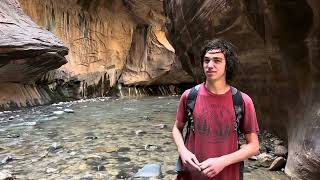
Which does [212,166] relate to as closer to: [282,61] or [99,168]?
[99,168]

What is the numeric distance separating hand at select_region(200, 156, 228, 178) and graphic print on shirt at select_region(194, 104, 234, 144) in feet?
0.42

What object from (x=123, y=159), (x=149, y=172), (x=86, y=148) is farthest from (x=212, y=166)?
(x=86, y=148)

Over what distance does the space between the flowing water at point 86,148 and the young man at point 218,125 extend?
2.15m

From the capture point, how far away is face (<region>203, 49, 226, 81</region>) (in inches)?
90.9

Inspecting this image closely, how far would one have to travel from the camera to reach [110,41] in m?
22.3

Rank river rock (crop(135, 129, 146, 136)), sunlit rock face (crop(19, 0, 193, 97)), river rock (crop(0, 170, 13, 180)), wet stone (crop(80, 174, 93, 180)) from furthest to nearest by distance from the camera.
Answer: sunlit rock face (crop(19, 0, 193, 97)) → river rock (crop(135, 129, 146, 136)) → wet stone (crop(80, 174, 93, 180)) → river rock (crop(0, 170, 13, 180))

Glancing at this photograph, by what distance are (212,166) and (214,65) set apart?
0.58 m

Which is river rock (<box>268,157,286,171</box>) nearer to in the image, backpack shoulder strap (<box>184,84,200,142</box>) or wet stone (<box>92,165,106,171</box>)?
wet stone (<box>92,165,106,171</box>)

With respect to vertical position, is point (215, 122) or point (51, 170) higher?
point (215, 122)

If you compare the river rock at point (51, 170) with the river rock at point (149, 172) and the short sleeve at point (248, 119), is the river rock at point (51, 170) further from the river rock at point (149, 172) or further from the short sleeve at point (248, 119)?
the short sleeve at point (248, 119)

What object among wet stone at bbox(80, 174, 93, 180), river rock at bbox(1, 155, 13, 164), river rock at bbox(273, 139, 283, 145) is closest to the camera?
wet stone at bbox(80, 174, 93, 180)

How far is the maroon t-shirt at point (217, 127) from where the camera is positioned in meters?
2.29

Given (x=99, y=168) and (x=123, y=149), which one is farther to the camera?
(x=123, y=149)

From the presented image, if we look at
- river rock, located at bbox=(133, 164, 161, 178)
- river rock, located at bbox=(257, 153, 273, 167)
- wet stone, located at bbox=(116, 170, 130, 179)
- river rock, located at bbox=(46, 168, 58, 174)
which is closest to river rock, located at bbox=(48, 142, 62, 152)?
river rock, located at bbox=(46, 168, 58, 174)
